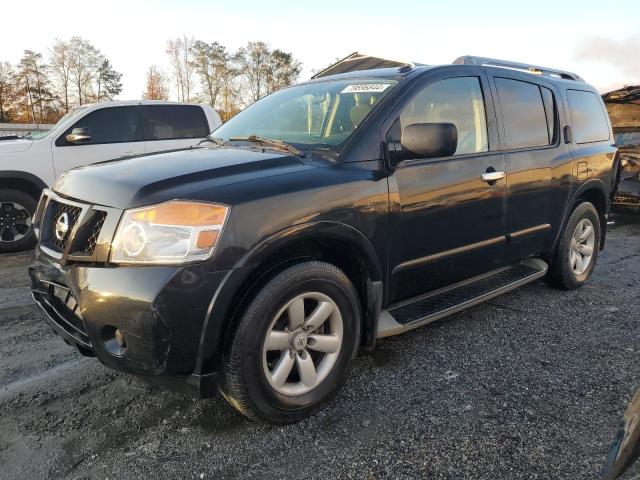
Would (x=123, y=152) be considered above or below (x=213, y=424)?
above

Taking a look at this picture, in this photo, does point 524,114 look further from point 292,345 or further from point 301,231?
point 292,345

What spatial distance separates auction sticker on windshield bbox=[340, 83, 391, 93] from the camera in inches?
114

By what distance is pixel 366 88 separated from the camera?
298 cm

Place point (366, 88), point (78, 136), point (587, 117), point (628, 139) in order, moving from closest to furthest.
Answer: point (366, 88) < point (587, 117) < point (78, 136) < point (628, 139)

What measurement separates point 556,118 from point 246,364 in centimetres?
338

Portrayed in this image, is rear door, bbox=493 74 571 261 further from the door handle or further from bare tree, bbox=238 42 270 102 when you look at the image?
bare tree, bbox=238 42 270 102

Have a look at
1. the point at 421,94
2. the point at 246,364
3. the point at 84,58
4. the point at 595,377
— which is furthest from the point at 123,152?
the point at 84,58

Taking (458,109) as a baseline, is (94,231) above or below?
below

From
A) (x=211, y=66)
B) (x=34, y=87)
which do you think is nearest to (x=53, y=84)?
(x=34, y=87)

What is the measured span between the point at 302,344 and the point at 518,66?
3.16 m

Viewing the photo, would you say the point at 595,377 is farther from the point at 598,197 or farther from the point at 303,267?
the point at 598,197

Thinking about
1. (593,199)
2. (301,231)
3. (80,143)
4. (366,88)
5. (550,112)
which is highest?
(366,88)

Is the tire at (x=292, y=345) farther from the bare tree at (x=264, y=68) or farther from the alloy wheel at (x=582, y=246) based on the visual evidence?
the bare tree at (x=264, y=68)

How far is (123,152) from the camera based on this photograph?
6.70 meters
